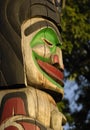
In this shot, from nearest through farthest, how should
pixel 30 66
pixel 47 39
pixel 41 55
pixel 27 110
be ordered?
pixel 27 110 → pixel 30 66 → pixel 41 55 → pixel 47 39

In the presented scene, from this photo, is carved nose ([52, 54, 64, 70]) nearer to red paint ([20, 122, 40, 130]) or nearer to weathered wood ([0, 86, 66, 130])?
weathered wood ([0, 86, 66, 130])

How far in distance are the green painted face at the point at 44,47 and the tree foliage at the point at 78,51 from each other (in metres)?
5.00

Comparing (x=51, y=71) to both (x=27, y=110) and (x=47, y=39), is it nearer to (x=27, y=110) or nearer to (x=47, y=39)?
(x=47, y=39)

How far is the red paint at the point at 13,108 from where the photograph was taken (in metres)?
4.36

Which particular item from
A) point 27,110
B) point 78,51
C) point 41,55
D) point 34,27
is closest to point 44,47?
point 41,55

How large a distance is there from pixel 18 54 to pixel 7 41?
0.60ft

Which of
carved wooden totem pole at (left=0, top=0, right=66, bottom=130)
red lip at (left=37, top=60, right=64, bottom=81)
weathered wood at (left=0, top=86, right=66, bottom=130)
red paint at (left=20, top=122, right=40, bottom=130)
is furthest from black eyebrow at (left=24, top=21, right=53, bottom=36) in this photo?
red paint at (left=20, top=122, right=40, bottom=130)

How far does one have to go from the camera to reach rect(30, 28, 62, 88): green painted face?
4.73m

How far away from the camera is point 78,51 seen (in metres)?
11.9

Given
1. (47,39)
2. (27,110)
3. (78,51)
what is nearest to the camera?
(27,110)

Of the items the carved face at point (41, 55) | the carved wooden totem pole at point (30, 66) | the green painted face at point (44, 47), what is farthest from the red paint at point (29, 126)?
the green painted face at point (44, 47)

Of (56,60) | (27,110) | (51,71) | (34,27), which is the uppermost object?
(34,27)

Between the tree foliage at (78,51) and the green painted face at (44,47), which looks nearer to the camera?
the green painted face at (44,47)

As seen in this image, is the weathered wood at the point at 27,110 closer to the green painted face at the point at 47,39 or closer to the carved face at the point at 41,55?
the carved face at the point at 41,55
